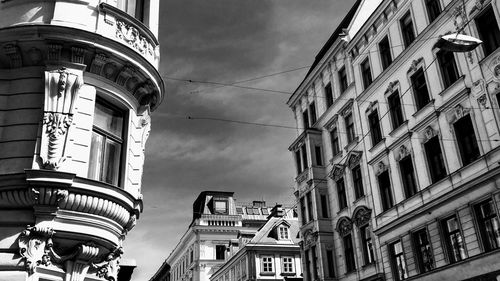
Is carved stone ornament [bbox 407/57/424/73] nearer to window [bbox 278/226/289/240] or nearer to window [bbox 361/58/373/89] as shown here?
window [bbox 361/58/373/89]

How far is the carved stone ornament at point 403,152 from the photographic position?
23.6 m

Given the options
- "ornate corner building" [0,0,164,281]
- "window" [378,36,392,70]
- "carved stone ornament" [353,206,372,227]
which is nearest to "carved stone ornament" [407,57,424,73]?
"window" [378,36,392,70]

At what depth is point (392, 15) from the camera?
85.9 ft

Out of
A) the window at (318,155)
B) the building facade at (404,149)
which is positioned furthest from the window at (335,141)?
the window at (318,155)

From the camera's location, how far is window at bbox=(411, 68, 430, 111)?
23.0 metres

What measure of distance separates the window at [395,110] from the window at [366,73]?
3200mm

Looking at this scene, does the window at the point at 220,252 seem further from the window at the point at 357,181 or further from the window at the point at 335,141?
the window at the point at 357,181

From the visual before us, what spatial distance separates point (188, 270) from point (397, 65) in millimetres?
57083

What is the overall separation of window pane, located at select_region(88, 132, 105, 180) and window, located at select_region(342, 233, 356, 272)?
21.4m

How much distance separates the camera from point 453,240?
20.0 m

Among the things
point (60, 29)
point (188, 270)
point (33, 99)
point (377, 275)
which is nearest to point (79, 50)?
point (60, 29)

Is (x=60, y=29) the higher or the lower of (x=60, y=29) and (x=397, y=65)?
the lower

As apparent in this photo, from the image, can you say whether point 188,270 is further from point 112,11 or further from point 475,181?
point 112,11

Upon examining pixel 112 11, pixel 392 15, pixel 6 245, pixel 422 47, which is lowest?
pixel 6 245
